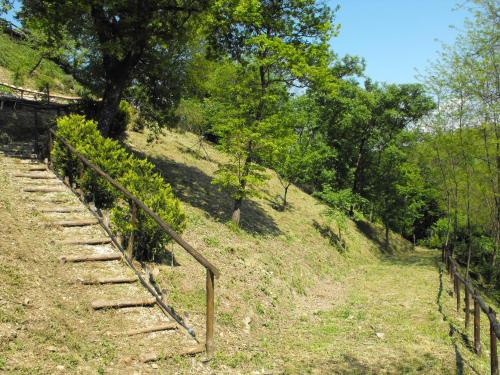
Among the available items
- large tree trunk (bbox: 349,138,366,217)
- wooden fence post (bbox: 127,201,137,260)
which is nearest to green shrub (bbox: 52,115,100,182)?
wooden fence post (bbox: 127,201,137,260)

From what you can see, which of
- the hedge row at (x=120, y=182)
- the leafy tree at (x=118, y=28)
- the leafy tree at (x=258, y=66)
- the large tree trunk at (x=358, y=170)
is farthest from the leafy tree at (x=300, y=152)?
the hedge row at (x=120, y=182)

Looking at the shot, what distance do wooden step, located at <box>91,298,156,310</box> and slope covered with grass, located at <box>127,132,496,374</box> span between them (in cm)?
82

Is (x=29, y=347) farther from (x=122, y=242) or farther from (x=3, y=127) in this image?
(x=3, y=127)

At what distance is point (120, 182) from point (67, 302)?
3662 millimetres

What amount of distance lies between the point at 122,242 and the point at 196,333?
277 cm

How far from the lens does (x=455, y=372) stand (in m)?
7.54

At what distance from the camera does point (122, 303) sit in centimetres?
661

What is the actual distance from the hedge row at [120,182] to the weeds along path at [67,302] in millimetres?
643

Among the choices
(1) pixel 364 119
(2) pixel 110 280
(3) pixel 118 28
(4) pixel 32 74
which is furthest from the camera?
(1) pixel 364 119

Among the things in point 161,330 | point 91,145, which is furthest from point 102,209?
point 161,330

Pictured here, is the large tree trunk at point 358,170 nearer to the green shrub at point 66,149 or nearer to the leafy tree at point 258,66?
the leafy tree at point 258,66

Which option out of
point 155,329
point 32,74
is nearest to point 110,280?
point 155,329

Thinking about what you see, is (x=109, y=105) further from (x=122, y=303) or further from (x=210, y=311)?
(x=210, y=311)

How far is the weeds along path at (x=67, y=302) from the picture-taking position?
5.11m
